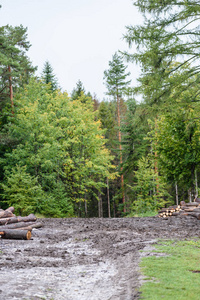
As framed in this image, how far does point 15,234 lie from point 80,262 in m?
3.88

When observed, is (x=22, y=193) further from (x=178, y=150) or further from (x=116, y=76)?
(x=116, y=76)

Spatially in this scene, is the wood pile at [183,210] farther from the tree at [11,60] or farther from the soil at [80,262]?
the tree at [11,60]

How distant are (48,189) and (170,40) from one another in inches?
701

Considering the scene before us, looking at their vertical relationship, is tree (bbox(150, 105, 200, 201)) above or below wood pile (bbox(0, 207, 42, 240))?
above

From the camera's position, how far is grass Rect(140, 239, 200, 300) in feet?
14.9

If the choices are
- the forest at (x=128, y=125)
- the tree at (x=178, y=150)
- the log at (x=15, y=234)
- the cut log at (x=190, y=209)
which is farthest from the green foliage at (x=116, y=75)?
the log at (x=15, y=234)

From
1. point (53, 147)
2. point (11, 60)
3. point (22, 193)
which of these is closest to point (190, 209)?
point (53, 147)

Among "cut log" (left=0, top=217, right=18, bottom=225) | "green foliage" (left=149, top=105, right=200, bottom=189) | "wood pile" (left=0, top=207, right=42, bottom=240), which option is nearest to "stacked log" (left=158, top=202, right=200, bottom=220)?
"green foliage" (left=149, top=105, right=200, bottom=189)

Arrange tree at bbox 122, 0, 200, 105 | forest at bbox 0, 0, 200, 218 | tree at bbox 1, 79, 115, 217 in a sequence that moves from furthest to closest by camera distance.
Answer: tree at bbox 1, 79, 115, 217 → forest at bbox 0, 0, 200, 218 → tree at bbox 122, 0, 200, 105

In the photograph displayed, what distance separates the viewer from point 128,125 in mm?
30250

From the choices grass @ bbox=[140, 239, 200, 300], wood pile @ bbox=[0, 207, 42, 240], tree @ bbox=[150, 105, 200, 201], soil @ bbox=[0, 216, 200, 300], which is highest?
tree @ bbox=[150, 105, 200, 201]

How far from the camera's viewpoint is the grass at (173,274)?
14.9ft

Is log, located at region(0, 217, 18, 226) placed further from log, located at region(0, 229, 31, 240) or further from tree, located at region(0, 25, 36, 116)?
tree, located at region(0, 25, 36, 116)

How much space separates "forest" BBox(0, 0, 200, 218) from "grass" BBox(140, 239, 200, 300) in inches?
297
